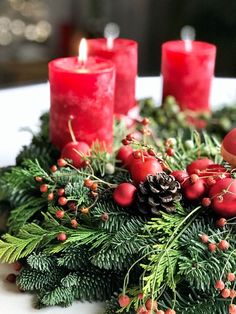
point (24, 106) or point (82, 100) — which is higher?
point (82, 100)

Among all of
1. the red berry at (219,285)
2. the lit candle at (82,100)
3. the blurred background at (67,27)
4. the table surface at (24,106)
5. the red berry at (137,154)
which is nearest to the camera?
the red berry at (219,285)

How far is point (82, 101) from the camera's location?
2.49 feet

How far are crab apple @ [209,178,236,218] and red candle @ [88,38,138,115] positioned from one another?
441 millimetres

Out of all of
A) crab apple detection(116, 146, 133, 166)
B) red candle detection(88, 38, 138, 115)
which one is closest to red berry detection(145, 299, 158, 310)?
crab apple detection(116, 146, 133, 166)

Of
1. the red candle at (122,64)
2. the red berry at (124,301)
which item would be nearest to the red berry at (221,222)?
the red berry at (124,301)

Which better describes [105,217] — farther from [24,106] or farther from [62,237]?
[24,106]

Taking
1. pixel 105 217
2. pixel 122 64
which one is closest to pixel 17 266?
pixel 105 217

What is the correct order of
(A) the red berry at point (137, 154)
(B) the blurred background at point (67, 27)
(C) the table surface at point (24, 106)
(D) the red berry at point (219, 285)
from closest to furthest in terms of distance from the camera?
(D) the red berry at point (219, 285) < (A) the red berry at point (137, 154) < (C) the table surface at point (24, 106) < (B) the blurred background at point (67, 27)

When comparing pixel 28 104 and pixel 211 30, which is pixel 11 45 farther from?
pixel 28 104

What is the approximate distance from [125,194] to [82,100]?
0.70 ft

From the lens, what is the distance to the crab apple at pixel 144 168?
606 mm

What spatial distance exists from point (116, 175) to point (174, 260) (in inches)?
6.6

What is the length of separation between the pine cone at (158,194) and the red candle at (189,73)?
0.47 metres

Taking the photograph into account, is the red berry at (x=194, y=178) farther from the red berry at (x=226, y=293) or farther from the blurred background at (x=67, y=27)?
the blurred background at (x=67, y=27)
